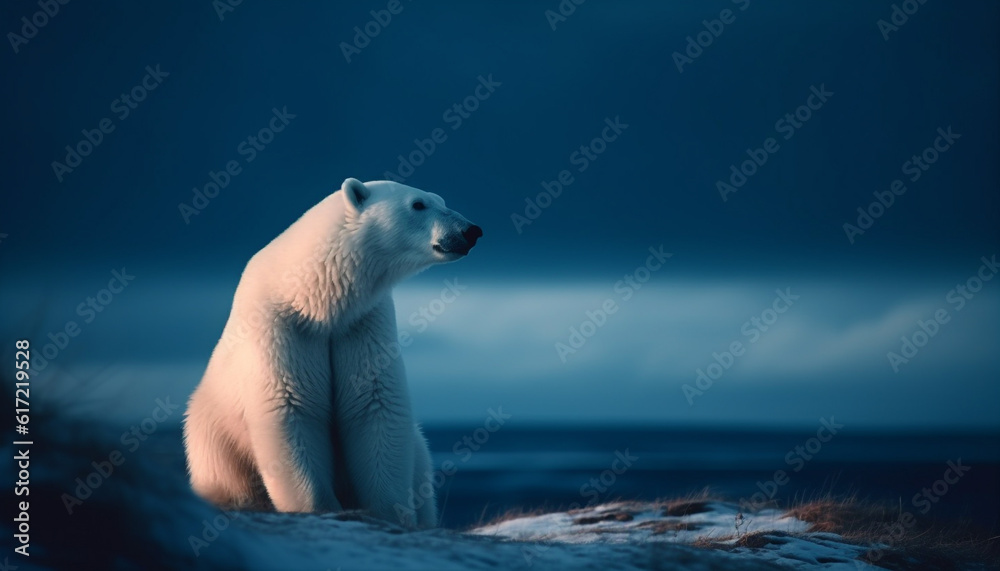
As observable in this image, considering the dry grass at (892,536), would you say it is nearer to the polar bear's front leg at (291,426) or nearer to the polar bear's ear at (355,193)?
the polar bear's front leg at (291,426)

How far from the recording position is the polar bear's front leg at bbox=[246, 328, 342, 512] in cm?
630

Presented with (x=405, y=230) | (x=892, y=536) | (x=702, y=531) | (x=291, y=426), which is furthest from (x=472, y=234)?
(x=892, y=536)

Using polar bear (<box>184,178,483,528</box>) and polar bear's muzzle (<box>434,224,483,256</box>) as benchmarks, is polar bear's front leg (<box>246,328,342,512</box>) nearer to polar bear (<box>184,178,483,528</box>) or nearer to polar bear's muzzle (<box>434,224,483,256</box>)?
polar bear (<box>184,178,483,528</box>)

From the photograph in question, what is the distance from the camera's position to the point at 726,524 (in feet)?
30.1

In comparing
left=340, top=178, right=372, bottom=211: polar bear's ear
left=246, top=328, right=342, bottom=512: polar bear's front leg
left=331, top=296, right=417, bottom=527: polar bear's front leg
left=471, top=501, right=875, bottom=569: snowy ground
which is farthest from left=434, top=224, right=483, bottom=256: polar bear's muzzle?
left=471, top=501, right=875, bottom=569: snowy ground

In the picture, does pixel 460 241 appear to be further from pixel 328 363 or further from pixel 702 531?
pixel 702 531

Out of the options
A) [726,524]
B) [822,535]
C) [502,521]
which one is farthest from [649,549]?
[502,521]

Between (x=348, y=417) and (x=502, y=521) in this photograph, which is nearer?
(x=348, y=417)

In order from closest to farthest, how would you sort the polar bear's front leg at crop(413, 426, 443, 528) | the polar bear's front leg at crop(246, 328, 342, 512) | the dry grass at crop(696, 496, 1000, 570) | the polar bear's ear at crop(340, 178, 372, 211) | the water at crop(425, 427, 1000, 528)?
1. the polar bear's front leg at crop(246, 328, 342, 512)
2. the polar bear's ear at crop(340, 178, 372, 211)
3. the dry grass at crop(696, 496, 1000, 570)
4. the polar bear's front leg at crop(413, 426, 443, 528)
5. the water at crop(425, 427, 1000, 528)

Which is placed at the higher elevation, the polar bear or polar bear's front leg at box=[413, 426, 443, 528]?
the polar bear

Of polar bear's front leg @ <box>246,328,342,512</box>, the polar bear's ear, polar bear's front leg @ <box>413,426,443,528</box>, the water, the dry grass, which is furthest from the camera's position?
the water

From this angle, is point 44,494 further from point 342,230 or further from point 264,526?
point 342,230

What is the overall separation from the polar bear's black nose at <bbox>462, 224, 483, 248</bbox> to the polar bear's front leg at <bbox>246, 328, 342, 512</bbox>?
149 centimetres

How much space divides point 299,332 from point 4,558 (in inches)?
137
